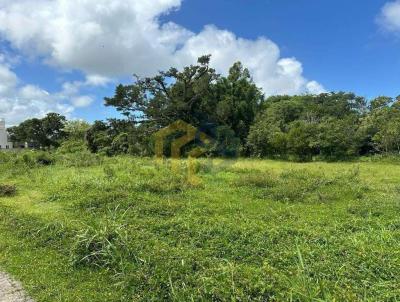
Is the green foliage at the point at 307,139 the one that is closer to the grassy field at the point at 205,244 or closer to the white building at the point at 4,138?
the grassy field at the point at 205,244

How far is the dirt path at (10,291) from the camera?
402cm

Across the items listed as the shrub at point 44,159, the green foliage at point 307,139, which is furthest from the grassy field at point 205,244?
the green foliage at point 307,139

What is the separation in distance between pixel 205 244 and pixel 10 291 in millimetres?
2273

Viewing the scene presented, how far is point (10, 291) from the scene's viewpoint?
4.21m

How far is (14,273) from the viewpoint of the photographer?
470cm

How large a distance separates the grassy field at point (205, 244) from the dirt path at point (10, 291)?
11cm

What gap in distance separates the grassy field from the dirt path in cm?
11

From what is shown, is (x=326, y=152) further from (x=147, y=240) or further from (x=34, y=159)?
(x=147, y=240)

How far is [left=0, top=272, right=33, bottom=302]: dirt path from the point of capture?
4020 millimetres

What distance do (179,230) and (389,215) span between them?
3528mm

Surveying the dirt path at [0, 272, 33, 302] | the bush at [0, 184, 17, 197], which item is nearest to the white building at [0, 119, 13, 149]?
the bush at [0, 184, 17, 197]
